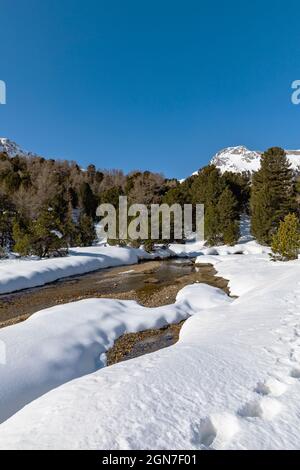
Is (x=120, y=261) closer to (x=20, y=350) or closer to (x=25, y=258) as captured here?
(x=25, y=258)

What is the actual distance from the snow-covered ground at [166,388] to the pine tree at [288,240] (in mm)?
13675

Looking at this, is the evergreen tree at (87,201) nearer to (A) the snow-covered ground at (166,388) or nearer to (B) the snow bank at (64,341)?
(B) the snow bank at (64,341)

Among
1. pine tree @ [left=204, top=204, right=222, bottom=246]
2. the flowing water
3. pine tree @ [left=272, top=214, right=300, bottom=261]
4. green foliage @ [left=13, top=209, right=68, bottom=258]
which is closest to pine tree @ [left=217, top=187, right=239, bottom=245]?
pine tree @ [left=204, top=204, right=222, bottom=246]

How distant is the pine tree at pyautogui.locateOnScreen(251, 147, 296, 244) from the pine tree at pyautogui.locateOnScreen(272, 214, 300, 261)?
47.4ft

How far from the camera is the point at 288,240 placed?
23453mm

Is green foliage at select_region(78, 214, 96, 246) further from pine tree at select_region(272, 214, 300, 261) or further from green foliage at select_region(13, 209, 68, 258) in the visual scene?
pine tree at select_region(272, 214, 300, 261)

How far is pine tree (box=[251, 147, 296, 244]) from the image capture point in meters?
39.1

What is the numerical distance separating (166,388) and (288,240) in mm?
21255

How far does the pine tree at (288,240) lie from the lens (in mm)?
22280

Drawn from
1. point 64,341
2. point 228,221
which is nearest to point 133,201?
point 228,221

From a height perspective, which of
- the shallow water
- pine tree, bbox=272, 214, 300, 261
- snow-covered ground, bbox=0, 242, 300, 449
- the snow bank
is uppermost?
pine tree, bbox=272, 214, 300, 261

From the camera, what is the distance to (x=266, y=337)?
7531 millimetres

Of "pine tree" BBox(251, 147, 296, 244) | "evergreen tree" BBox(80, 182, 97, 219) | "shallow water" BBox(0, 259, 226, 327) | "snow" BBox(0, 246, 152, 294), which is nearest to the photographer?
"shallow water" BBox(0, 259, 226, 327)
